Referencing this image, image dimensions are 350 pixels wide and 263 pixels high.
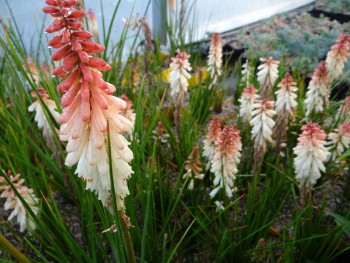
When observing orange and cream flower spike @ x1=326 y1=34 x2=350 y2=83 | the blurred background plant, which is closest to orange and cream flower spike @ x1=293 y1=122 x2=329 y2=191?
the blurred background plant

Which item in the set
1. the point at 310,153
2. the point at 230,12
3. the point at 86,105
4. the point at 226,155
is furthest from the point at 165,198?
the point at 230,12

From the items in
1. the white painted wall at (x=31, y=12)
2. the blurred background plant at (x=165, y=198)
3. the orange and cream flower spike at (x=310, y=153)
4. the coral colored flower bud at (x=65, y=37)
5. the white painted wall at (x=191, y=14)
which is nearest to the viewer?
the coral colored flower bud at (x=65, y=37)

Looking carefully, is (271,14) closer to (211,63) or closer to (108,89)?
(211,63)

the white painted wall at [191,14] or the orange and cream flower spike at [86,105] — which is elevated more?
the orange and cream flower spike at [86,105]

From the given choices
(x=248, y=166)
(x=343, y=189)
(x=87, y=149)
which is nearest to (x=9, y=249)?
(x=87, y=149)

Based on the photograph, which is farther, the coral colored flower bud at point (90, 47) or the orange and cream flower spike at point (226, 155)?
the orange and cream flower spike at point (226, 155)

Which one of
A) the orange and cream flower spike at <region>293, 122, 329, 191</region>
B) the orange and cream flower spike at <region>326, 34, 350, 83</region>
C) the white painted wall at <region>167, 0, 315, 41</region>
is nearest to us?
the orange and cream flower spike at <region>293, 122, 329, 191</region>

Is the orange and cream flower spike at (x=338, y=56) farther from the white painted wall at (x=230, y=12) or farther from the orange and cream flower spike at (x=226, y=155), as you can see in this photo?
the white painted wall at (x=230, y=12)

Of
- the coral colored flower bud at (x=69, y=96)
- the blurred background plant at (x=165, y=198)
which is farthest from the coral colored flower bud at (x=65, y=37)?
the blurred background plant at (x=165, y=198)

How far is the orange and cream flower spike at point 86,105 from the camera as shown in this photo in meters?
0.77

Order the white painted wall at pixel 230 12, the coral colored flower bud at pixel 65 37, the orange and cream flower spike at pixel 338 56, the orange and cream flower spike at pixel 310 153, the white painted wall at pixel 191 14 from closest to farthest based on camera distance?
the coral colored flower bud at pixel 65 37 < the orange and cream flower spike at pixel 310 153 < the orange and cream flower spike at pixel 338 56 < the white painted wall at pixel 191 14 < the white painted wall at pixel 230 12

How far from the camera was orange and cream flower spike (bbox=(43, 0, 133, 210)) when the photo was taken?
0.77m

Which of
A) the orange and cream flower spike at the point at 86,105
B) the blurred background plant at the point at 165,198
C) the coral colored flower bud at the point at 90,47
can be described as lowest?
the blurred background plant at the point at 165,198

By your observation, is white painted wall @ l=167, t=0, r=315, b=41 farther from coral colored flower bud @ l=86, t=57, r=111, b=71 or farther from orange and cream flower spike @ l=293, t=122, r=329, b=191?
coral colored flower bud @ l=86, t=57, r=111, b=71
